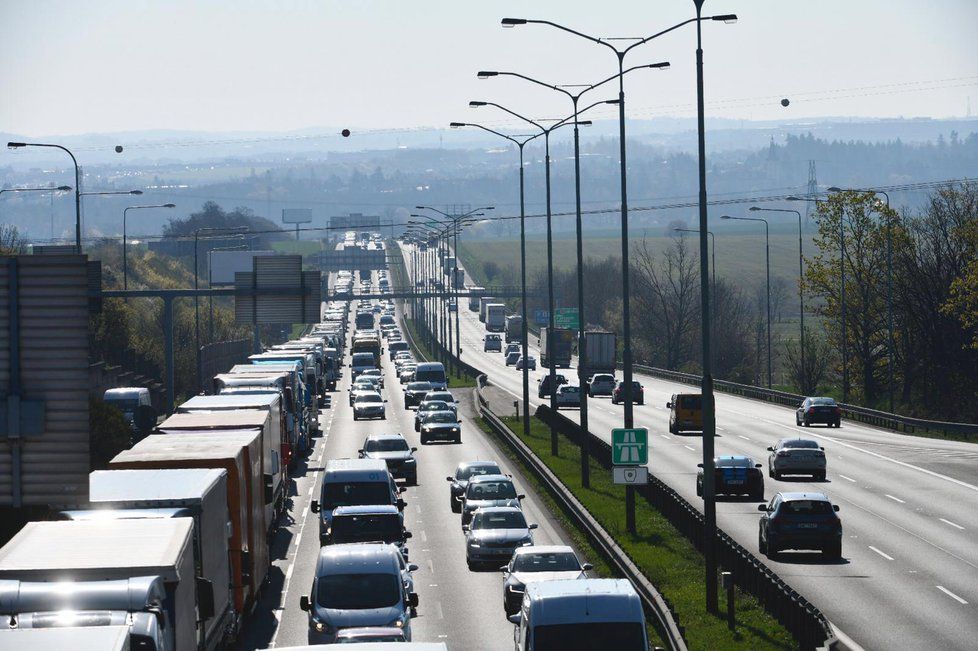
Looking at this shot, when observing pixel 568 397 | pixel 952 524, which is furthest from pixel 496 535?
pixel 568 397

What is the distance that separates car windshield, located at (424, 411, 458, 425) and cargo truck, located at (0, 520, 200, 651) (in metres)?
47.0

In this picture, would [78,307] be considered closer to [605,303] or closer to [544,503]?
[544,503]

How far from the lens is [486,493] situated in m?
41.2

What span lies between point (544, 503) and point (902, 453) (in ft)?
66.3

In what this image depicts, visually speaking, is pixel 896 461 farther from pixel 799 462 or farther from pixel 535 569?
pixel 535 569

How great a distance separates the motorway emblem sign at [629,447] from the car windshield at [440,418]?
31.8 m

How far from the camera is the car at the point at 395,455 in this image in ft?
171

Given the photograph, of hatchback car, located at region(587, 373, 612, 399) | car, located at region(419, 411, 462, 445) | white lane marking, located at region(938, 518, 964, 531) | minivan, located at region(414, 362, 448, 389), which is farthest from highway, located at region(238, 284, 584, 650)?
hatchback car, located at region(587, 373, 612, 399)

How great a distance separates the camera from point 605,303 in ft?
580

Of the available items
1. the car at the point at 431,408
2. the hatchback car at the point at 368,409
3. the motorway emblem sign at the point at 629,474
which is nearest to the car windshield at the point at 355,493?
the motorway emblem sign at the point at 629,474

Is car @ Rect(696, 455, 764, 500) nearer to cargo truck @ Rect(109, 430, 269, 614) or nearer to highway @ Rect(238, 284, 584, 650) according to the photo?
highway @ Rect(238, 284, 584, 650)

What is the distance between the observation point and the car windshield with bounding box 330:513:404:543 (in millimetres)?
32812

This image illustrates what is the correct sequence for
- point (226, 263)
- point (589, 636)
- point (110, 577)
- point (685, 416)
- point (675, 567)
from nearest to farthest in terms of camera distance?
point (110, 577)
point (589, 636)
point (675, 567)
point (685, 416)
point (226, 263)

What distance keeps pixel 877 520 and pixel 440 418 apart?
28.6m
